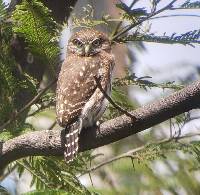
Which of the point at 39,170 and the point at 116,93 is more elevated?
the point at 116,93

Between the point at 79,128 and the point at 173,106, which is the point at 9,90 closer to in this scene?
the point at 79,128

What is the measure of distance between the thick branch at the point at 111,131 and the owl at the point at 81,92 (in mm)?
67

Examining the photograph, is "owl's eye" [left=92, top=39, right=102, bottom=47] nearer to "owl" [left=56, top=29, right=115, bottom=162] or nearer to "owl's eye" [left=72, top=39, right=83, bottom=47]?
"owl" [left=56, top=29, right=115, bottom=162]

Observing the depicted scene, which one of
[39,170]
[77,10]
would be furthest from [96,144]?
[77,10]

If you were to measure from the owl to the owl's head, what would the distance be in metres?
0.04

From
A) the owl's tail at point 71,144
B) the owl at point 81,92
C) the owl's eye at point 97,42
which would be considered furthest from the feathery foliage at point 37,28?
the owl's eye at point 97,42

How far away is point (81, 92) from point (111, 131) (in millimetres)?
798

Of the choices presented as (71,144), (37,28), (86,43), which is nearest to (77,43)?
(86,43)

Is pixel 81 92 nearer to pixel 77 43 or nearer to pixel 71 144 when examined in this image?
pixel 71 144

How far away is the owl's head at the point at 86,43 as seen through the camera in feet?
12.9

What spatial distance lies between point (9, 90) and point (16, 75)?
0.24 meters

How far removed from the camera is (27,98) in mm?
3277

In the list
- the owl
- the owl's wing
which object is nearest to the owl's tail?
the owl

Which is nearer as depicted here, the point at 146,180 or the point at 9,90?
the point at 9,90
